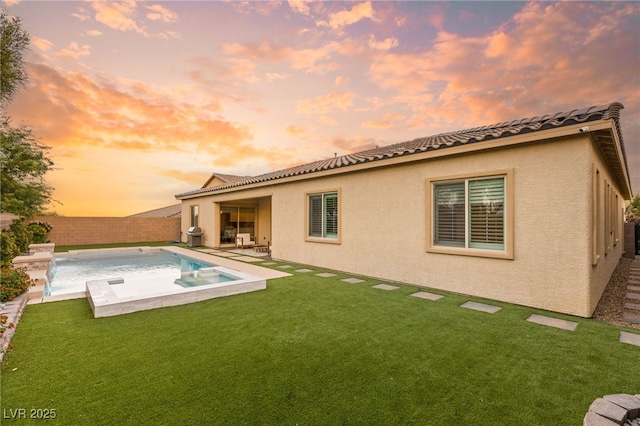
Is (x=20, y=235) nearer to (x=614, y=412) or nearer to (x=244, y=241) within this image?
(x=244, y=241)

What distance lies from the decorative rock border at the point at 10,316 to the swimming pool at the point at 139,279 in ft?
1.91

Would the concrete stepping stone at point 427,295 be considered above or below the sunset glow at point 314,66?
below

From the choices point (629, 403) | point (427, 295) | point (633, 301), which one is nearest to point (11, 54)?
point (427, 295)

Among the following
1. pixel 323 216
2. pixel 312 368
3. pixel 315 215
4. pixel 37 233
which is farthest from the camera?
pixel 37 233

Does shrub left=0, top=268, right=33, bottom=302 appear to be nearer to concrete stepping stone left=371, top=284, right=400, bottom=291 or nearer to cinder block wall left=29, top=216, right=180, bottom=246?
concrete stepping stone left=371, top=284, right=400, bottom=291

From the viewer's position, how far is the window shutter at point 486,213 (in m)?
6.51

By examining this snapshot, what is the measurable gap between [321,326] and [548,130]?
568 cm

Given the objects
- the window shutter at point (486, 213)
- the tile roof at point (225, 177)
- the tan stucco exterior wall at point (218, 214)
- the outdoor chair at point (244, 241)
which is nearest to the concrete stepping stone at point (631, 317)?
the window shutter at point (486, 213)

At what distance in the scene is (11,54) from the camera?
30.6 ft

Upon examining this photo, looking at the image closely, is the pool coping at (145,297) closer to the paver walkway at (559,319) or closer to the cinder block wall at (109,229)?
the paver walkway at (559,319)

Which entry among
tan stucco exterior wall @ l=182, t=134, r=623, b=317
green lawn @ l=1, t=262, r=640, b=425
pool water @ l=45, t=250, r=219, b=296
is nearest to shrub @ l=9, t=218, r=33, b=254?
pool water @ l=45, t=250, r=219, b=296

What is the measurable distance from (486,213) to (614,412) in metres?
5.12

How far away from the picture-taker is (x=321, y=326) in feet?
15.8

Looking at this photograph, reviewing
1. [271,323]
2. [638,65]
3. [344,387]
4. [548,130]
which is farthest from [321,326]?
[638,65]
